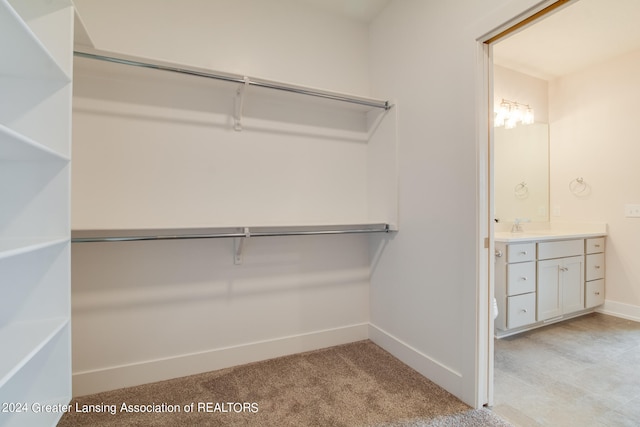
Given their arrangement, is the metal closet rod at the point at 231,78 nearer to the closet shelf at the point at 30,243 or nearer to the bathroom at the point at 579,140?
the closet shelf at the point at 30,243

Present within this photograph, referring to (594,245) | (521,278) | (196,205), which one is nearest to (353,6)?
(196,205)

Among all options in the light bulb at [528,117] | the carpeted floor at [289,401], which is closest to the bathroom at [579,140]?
the light bulb at [528,117]

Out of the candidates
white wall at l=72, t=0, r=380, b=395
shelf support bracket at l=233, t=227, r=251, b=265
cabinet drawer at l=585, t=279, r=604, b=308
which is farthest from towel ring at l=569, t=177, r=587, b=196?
shelf support bracket at l=233, t=227, r=251, b=265

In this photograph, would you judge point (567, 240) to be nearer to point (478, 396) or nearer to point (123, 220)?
point (478, 396)

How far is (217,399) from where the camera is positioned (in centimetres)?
160

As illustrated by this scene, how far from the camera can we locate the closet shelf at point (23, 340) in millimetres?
821

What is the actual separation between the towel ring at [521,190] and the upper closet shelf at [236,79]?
1.95m

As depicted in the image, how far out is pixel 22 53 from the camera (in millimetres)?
956

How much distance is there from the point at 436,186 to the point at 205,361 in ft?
6.02

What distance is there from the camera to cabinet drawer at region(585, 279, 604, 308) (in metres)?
2.86

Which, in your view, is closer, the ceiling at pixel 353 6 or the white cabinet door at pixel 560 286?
the ceiling at pixel 353 6

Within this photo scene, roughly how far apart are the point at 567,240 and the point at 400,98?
2.14 m

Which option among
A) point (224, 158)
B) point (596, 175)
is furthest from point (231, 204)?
point (596, 175)

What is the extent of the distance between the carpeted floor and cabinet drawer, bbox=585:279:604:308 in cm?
228
